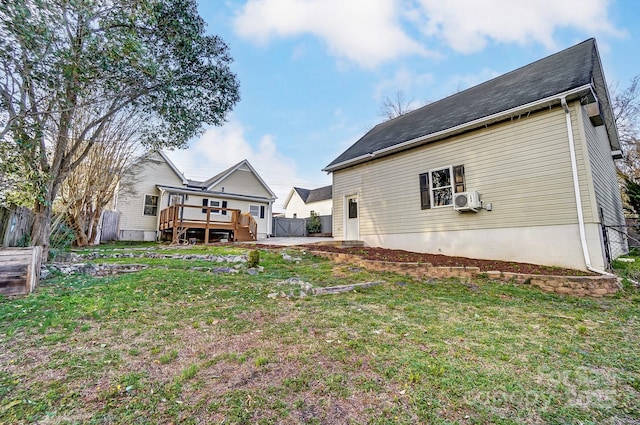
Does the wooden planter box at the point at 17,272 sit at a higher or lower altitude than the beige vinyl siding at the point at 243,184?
lower

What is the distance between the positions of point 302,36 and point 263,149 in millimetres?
14768

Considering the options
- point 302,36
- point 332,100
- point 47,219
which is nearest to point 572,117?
point 302,36

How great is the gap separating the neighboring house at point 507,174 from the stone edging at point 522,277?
1.44m

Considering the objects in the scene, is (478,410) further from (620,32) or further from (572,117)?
(620,32)

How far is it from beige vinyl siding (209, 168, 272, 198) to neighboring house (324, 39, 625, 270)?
36.0 ft

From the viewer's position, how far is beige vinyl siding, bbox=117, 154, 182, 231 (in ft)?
53.7

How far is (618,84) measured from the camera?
→ 16.0m

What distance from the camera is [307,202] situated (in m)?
32.5

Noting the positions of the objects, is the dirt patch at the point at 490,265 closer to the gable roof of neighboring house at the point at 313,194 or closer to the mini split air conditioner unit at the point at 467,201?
the mini split air conditioner unit at the point at 467,201

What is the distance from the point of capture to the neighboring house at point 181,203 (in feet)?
51.4

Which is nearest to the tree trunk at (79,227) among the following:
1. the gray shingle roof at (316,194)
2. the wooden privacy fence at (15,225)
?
the wooden privacy fence at (15,225)

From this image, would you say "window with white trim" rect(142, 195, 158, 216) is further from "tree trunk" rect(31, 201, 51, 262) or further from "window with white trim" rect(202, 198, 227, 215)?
"tree trunk" rect(31, 201, 51, 262)

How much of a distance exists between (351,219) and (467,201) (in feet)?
14.7

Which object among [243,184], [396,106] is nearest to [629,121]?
[396,106]
